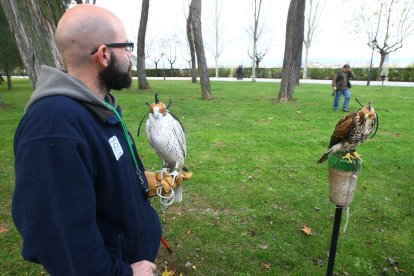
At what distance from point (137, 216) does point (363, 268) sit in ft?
8.96

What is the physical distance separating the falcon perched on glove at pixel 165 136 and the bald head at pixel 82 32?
0.54 meters

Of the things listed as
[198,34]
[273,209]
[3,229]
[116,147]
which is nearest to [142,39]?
[198,34]

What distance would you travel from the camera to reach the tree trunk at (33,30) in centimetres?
324

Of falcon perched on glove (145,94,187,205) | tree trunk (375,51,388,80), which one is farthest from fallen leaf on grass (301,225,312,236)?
tree trunk (375,51,388,80)

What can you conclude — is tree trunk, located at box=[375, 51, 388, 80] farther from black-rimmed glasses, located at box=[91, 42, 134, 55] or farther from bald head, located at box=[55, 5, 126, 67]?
bald head, located at box=[55, 5, 126, 67]

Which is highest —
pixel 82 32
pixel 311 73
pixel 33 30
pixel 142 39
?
pixel 142 39

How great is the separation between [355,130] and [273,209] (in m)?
2.24

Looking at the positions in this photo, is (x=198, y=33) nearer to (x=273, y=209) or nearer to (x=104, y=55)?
(x=273, y=209)

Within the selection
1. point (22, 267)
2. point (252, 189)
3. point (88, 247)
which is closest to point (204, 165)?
point (252, 189)

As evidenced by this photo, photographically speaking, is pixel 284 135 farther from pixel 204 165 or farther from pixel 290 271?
pixel 290 271

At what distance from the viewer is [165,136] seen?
1745mm

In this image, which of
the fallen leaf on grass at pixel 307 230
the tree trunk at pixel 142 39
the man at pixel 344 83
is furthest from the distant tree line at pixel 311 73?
the fallen leaf on grass at pixel 307 230

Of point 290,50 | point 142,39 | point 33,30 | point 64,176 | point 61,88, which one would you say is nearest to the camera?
point 64,176

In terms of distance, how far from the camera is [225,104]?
12078 millimetres
